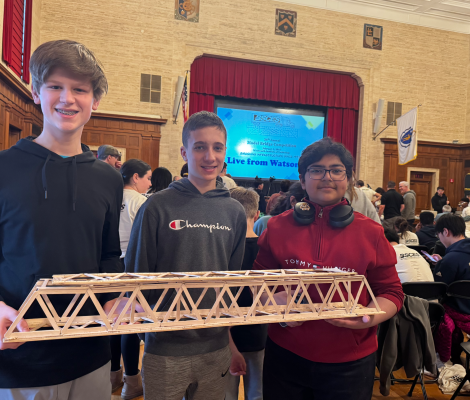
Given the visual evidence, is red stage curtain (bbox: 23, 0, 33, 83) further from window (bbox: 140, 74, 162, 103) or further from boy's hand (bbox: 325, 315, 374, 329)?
boy's hand (bbox: 325, 315, 374, 329)

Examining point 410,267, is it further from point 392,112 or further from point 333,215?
point 392,112

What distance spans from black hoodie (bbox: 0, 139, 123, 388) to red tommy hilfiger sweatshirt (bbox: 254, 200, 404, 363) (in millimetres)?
723

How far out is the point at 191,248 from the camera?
150 cm

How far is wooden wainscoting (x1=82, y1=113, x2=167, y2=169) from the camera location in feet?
34.0

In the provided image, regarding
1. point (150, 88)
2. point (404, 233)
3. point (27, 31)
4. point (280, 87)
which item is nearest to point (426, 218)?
point (404, 233)

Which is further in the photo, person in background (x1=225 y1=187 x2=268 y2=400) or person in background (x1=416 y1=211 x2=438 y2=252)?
person in background (x1=416 y1=211 x2=438 y2=252)

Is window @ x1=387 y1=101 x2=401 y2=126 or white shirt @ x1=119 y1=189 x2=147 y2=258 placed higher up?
window @ x1=387 y1=101 x2=401 y2=126

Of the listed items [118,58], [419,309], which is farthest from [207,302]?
[118,58]

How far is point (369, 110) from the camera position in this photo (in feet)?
41.7

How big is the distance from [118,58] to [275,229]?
10.4 m

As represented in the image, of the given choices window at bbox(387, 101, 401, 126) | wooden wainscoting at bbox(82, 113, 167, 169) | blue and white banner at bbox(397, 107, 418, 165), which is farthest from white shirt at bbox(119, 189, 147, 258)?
window at bbox(387, 101, 401, 126)

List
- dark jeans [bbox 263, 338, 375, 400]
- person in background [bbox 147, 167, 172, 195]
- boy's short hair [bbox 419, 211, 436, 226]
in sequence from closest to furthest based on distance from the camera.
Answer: dark jeans [bbox 263, 338, 375, 400]
person in background [bbox 147, 167, 172, 195]
boy's short hair [bbox 419, 211, 436, 226]

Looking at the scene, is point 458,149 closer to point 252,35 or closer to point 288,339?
point 252,35

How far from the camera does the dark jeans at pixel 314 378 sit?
1.43 meters
